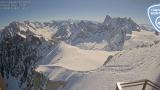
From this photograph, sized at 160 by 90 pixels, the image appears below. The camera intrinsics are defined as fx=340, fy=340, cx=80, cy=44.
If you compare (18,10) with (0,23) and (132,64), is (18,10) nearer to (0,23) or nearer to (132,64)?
(0,23)

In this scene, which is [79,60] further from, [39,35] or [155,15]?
[155,15]

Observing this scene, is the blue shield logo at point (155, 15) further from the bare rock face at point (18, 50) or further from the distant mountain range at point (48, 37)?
the bare rock face at point (18, 50)

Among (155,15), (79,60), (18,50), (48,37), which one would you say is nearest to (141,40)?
(155,15)

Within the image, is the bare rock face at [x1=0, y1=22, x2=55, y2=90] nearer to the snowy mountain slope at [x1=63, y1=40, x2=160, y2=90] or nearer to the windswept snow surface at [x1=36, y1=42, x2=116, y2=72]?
the windswept snow surface at [x1=36, y1=42, x2=116, y2=72]

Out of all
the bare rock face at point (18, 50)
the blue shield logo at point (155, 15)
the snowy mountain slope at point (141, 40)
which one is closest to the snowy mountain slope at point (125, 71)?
the snowy mountain slope at point (141, 40)

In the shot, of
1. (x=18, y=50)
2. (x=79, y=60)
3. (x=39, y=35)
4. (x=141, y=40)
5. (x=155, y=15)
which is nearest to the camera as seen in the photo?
(x=155, y=15)

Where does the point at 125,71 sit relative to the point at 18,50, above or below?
below

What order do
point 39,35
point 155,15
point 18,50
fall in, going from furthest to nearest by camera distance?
point 18,50
point 39,35
point 155,15
